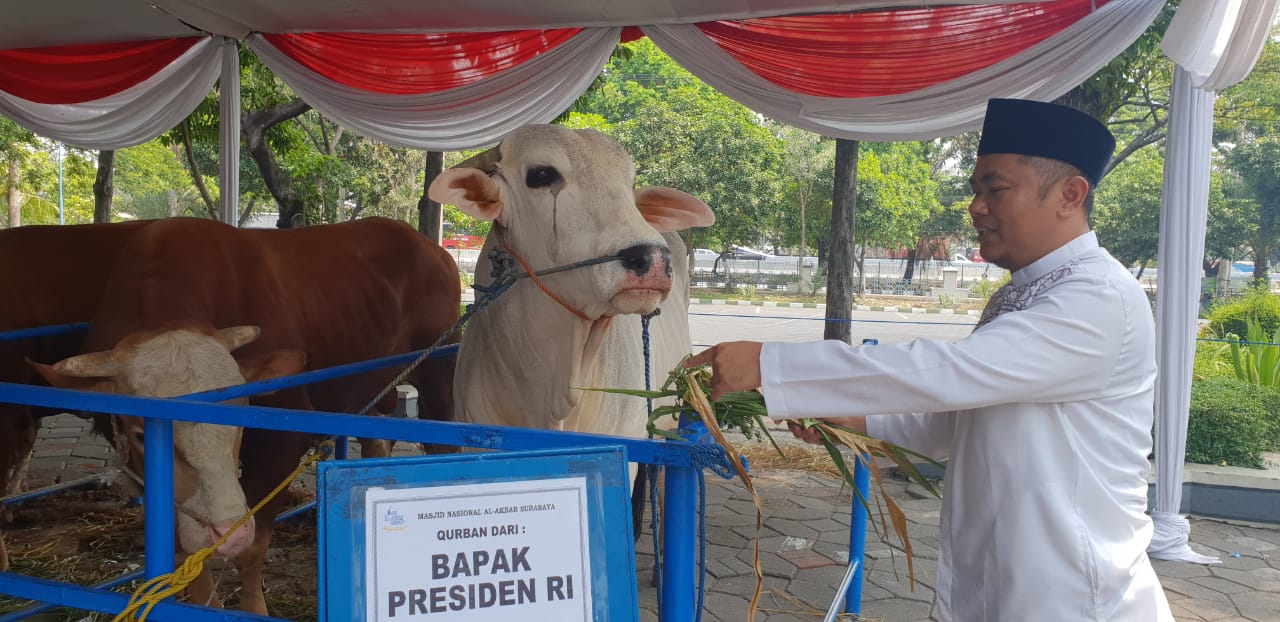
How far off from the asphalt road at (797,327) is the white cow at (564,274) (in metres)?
12.4

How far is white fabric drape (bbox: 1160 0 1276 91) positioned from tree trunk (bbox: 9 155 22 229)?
77.8 ft

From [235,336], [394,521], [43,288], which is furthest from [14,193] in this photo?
[394,521]

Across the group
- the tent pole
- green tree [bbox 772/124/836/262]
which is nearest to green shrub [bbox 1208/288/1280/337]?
the tent pole

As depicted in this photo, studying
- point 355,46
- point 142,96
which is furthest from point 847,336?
point 142,96

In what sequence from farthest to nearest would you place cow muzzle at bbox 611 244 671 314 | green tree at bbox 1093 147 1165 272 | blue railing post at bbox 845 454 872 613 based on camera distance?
green tree at bbox 1093 147 1165 272 < blue railing post at bbox 845 454 872 613 < cow muzzle at bbox 611 244 671 314

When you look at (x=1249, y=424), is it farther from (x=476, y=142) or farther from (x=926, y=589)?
(x=476, y=142)

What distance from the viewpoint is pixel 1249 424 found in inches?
249

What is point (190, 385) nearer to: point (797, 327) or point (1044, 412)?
point (1044, 412)

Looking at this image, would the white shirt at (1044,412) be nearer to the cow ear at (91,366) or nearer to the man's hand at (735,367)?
the man's hand at (735,367)

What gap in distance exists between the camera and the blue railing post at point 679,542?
1.52 metres

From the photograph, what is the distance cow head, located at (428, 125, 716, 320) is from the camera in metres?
2.33

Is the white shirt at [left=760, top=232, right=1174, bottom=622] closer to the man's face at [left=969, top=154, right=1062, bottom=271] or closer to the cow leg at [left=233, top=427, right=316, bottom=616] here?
the man's face at [left=969, top=154, right=1062, bottom=271]

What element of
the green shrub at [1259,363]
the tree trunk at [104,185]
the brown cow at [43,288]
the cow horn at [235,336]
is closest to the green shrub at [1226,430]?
the green shrub at [1259,363]

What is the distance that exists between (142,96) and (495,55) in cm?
309
